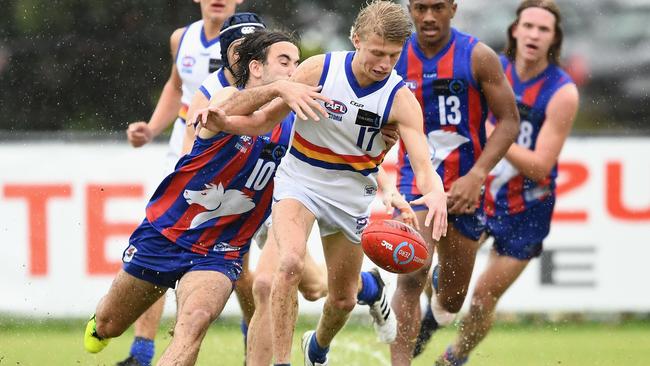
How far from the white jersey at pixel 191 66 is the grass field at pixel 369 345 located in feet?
5.18

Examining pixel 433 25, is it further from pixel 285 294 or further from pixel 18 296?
pixel 18 296

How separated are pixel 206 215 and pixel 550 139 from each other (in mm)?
3000

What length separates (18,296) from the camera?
1122 cm

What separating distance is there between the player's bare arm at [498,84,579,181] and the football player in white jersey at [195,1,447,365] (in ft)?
6.56

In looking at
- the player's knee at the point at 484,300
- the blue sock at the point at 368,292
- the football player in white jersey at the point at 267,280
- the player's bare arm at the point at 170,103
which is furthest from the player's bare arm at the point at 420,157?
the player's bare arm at the point at 170,103

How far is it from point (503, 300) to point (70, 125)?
4205 millimetres

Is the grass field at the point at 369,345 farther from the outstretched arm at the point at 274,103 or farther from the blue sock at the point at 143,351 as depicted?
the outstretched arm at the point at 274,103

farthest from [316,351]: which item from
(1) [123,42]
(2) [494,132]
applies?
(1) [123,42]

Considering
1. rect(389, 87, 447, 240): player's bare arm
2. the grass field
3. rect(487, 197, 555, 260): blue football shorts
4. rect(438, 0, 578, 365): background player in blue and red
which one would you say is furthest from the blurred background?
rect(389, 87, 447, 240): player's bare arm

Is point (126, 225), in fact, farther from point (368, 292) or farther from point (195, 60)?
point (368, 292)

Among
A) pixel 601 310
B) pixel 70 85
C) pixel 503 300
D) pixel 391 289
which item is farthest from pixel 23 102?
pixel 601 310

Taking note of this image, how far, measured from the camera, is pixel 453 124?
7.79 meters

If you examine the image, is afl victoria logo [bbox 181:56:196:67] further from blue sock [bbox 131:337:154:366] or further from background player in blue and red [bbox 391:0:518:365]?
blue sock [bbox 131:337:154:366]

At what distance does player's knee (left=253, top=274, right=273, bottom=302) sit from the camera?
7.06 meters
